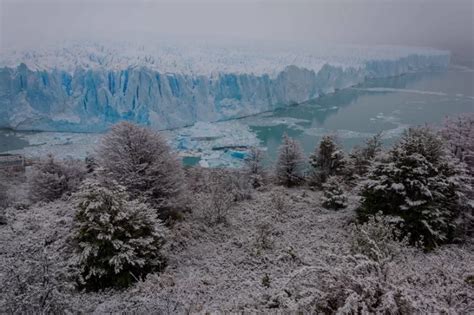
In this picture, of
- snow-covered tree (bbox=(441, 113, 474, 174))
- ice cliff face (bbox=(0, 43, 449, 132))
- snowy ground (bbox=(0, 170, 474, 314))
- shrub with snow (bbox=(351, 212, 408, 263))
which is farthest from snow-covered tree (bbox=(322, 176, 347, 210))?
ice cliff face (bbox=(0, 43, 449, 132))

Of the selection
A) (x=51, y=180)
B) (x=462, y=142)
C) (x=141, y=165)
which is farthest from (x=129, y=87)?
(x=462, y=142)

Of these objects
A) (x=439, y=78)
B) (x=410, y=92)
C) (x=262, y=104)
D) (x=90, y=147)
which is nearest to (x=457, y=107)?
(x=410, y=92)

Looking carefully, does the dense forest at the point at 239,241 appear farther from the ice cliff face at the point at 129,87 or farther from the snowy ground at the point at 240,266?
the ice cliff face at the point at 129,87

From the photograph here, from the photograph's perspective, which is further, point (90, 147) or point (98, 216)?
point (90, 147)

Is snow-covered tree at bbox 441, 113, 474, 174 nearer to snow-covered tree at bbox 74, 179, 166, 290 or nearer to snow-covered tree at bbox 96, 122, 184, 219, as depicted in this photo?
snow-covered tree at bbox 96, 122, 184, 219

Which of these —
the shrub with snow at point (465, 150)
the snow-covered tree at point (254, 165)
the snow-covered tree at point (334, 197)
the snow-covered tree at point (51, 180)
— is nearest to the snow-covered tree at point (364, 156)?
the shrub with snow at point (465, 150)

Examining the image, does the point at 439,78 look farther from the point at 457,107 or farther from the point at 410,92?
the point at 457,107

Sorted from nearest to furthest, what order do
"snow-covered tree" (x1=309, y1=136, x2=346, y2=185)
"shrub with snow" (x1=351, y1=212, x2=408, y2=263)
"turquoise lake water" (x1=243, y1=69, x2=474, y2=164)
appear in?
"shrub with snow" (x1=351, y1=212, x2=408, y2=263) → "snow-covered tree" (x1=309, y1=136, x2=346, y2=185) → "turquoise lake water" (x1=243, y1=69, x2=474, y2=164)
